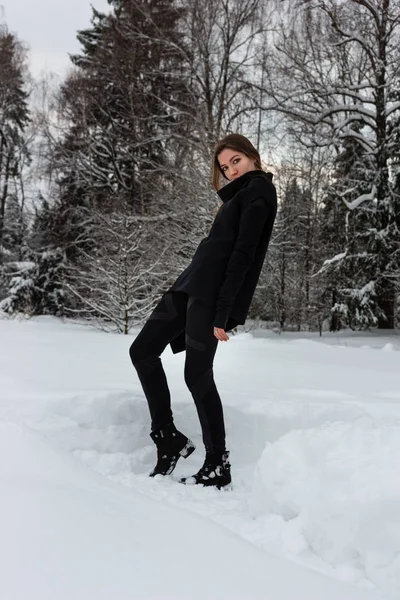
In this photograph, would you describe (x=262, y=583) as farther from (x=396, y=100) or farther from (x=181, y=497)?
(x=396, y=100)

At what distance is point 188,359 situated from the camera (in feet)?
7.00

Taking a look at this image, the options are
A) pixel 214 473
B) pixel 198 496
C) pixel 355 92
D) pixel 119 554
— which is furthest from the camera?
pixel 355 92

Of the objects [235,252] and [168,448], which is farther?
[168,448]

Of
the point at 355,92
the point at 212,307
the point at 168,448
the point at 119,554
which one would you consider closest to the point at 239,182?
the point at 212,307

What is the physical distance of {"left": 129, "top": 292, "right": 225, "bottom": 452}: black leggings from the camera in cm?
210

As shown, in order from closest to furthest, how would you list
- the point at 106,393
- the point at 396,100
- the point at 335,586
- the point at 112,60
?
the point at 335,586 < the point at 106,393 < the point at 396,100 < the point at 112,60

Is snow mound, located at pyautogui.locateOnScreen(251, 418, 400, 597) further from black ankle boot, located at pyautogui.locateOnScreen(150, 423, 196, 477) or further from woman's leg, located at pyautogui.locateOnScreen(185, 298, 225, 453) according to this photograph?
black ankle boot, located at pyautogui.locateOnScreen(150, 423, 196, 477)

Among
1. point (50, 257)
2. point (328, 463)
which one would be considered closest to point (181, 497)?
point (328, 463)

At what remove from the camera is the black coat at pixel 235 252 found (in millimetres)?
2033

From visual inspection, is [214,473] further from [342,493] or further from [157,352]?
[342,493]

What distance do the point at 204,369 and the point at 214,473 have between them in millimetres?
444

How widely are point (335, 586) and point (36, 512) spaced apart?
0.70 m

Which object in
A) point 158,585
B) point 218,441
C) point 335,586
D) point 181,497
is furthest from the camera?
point 218,441

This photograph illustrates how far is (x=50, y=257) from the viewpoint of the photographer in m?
16.0
